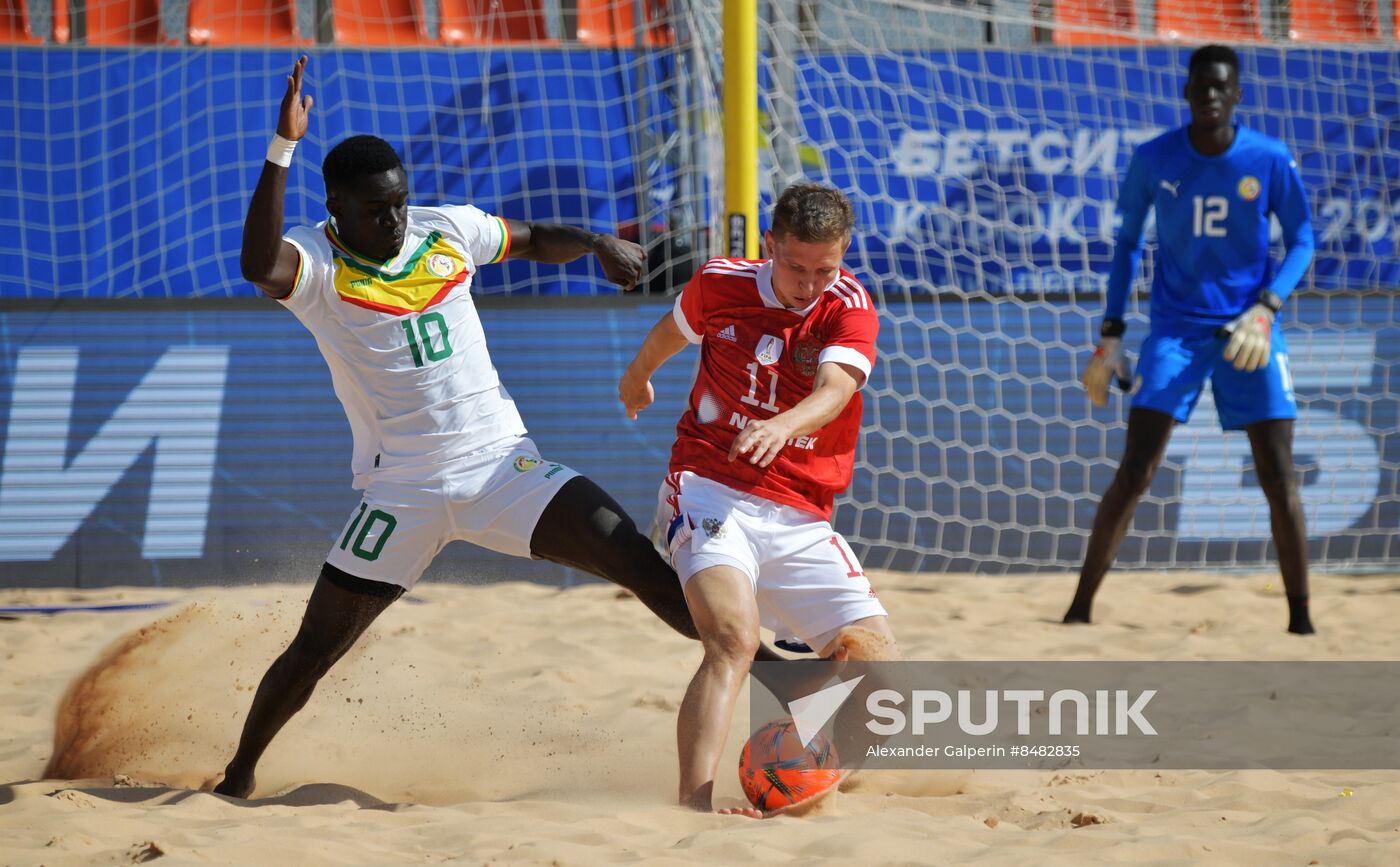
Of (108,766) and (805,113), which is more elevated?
(805,113)

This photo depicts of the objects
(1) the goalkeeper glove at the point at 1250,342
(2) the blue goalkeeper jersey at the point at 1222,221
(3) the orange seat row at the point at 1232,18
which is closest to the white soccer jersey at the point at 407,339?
(1) the goalkeeper glove at the point at 1250,342

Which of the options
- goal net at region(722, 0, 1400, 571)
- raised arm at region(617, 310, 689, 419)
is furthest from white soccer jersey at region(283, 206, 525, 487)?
goal net at region(722, 0, 1400, 571)

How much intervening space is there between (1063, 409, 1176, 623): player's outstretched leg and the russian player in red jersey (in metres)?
2.42

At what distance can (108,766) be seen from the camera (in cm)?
415

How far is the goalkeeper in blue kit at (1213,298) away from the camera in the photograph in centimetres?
588

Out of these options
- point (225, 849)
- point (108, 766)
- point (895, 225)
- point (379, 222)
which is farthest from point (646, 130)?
point (225, 849)

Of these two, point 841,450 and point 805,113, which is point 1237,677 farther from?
point 805,113

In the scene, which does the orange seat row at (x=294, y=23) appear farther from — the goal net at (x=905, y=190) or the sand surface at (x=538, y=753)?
the sand surface at (x=538, y=753)

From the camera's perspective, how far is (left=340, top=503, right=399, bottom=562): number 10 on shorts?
12.3 feet

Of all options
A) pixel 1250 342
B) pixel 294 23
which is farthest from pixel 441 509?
pixel 294 23

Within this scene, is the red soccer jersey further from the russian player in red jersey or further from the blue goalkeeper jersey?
the blue goalkeeper jersey

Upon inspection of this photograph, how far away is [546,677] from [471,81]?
4120 millimetres

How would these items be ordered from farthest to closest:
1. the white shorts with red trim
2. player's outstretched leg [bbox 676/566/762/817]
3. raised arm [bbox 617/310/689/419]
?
raised arm [bbox 617/310/689/419]
the white shorts with red trim
player's outstretched leg [bbox 676/566/762/817]

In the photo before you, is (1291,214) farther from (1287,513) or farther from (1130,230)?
(1287,513)
